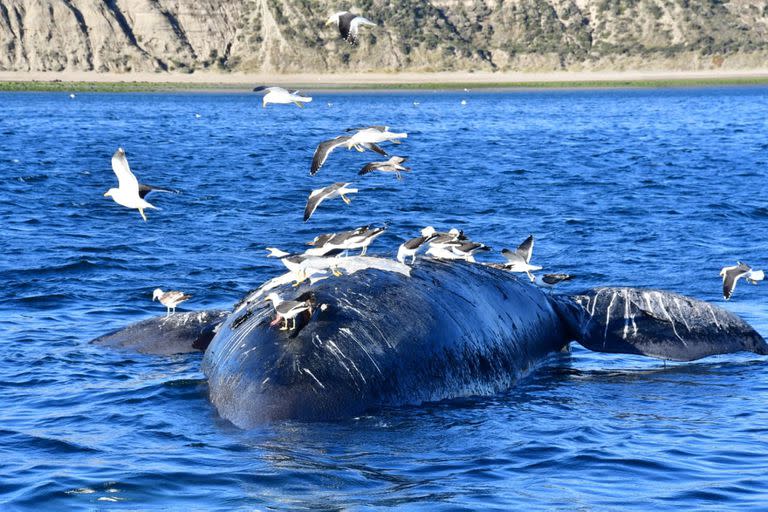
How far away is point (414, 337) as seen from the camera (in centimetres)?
1070

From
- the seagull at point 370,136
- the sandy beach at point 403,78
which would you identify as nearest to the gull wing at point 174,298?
the seagull at point 370,136

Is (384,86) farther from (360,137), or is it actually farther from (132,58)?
(360,137)

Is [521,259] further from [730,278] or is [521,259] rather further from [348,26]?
[348,26]

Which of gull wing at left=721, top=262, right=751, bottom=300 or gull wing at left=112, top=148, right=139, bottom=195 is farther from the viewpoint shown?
gull wing at left=721, top=262, right=751, bottom=300

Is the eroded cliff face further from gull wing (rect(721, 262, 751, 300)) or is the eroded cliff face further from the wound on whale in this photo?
the wound on whale

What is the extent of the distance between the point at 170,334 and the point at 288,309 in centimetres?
396

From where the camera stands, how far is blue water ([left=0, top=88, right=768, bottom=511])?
927 cm

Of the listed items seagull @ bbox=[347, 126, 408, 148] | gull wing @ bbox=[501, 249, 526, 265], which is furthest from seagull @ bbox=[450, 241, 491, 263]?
seagull @ bbox=[347, 126, 408, 148]

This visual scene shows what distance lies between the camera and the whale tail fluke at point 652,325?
13.2 metres

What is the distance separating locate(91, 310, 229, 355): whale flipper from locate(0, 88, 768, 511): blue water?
0.20 metres

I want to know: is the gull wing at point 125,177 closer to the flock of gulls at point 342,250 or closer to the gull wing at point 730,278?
the flock of gulls at point 342,250

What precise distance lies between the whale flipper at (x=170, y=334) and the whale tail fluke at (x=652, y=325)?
3.69m

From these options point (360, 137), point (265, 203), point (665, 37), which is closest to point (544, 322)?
point (360, 137)

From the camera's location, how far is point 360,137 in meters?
15.2
